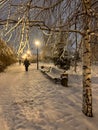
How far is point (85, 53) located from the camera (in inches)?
322

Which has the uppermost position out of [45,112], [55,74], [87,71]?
[87,71]

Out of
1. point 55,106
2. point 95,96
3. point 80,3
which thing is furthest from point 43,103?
point 80,3

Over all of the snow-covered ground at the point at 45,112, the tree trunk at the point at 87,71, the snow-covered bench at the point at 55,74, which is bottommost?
the snow-covered ground at the point at 45,112

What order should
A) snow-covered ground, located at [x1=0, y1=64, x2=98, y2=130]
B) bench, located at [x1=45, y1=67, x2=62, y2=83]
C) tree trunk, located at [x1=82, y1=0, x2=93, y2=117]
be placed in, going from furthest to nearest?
1. bench, located at [x1=45, y1=67, x2=62, y2=83]
2. tree trunk, located at [x1=82, y1=0, x2=93, y2=117]
3. snow-covered ground, located at [x1=0, y1=64, x2=98, y2=130]

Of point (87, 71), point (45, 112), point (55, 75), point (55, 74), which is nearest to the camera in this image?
point (87, 71)

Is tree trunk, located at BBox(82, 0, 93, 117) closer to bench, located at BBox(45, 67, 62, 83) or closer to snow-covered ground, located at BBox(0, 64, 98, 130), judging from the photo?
snow-covered ground, located at BBox(0, 64, 98, 130)

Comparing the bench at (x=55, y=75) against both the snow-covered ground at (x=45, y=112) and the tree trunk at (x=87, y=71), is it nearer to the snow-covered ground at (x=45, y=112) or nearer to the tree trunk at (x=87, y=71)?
the snow-covered ground at (x=45, y=112)

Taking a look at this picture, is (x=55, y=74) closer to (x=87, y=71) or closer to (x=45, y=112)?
(x=45, y=112)

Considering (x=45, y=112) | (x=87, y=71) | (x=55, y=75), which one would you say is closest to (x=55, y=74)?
(x=55, y=75)

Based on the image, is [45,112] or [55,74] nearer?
[45,112]

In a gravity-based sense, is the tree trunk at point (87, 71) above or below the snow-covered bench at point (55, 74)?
above

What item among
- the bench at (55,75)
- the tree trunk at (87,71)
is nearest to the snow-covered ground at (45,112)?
the tree trunk at (87,71)

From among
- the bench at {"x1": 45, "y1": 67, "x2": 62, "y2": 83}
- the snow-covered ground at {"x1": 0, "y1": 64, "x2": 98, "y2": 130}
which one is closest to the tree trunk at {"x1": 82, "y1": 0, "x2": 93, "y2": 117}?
the snow-covered ground at {"x1": 0, "y1": 64, "x2": 98, "y2": 130}

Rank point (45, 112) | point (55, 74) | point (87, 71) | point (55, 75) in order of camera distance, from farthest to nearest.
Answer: point (55, 74) < point (55, 75) < point (45, 112) < point (87, 71)
